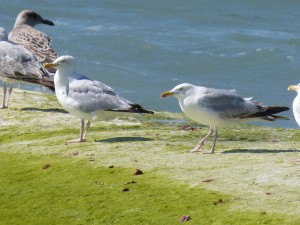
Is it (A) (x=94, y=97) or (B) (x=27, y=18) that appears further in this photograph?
(B) (x=27, y=18)

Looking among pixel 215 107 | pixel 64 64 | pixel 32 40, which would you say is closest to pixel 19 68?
pixel 64 64

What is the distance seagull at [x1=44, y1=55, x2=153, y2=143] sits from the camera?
14578mm

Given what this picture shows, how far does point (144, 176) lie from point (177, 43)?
107ft

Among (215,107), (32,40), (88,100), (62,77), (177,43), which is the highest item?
(215,107)

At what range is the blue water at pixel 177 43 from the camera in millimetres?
39812

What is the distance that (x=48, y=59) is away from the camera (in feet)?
66.4

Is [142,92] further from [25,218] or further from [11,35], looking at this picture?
[25,218]

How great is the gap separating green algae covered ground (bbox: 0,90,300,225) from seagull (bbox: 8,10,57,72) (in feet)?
14.0

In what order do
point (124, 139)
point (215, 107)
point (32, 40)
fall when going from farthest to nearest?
1. point (32, 40)
2. point (124, 139)
3. point (215, 107)

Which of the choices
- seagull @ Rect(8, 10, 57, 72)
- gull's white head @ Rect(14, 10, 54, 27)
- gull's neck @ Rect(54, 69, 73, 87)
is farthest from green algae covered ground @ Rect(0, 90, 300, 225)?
gull's white head @ Rect(14, 10, 54, 27)

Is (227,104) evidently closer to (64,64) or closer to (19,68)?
(64,64)

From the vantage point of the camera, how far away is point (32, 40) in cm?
2153

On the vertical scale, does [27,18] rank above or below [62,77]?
below

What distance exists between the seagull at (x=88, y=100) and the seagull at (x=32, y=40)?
519 centimetres
